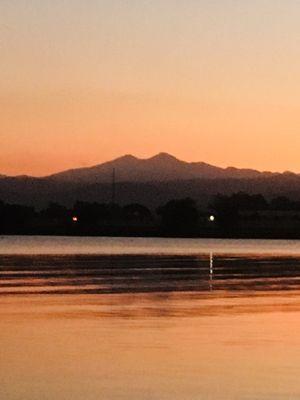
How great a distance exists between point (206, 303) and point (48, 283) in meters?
10.2

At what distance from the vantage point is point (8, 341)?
27.2 m

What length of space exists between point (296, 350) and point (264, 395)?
5.69m

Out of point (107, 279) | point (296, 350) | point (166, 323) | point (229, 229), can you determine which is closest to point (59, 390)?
point (296, 350)

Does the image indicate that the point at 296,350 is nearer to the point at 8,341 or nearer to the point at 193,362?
the point at 193,362

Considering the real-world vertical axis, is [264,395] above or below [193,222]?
below

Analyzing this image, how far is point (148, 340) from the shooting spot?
2758cm

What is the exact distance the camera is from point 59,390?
21.2 metres

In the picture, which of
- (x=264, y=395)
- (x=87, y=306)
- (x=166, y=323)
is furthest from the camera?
(x=87, y=306)

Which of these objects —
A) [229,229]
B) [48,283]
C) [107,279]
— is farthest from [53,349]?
[229,229]

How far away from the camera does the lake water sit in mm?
21656

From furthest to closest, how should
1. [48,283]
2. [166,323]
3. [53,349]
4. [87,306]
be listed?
[48,283] < [87,306] < [166,323] < [53,349]

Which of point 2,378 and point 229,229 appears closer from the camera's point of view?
point 2,378

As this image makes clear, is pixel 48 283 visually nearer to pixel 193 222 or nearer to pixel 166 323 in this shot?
pixel 166 323

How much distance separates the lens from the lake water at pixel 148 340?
71.1 ft
